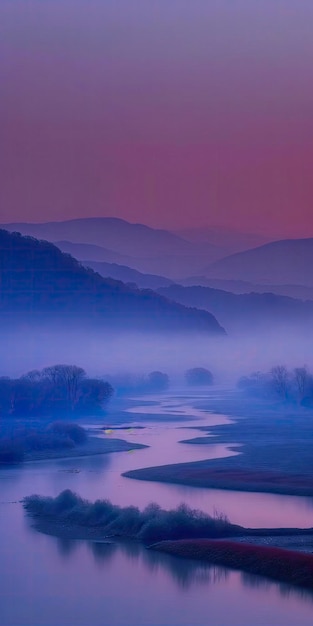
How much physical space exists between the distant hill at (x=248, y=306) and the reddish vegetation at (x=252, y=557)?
43.4 ft

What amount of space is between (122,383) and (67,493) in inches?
416

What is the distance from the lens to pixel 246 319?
2222 centimetres

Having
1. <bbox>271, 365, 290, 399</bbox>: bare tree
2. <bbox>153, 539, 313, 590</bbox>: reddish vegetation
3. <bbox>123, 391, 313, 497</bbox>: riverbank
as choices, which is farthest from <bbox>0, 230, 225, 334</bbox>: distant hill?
<bbox>153, 539, 313, 590</bbox>: reddish vegetation

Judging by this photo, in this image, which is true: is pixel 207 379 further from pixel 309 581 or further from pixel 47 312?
pixel 309 581

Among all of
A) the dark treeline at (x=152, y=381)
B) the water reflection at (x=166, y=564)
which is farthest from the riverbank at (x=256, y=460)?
the dark treeline at (x=152, y=381)

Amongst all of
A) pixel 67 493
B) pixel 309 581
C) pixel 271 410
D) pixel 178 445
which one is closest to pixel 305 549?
pixel 309 581

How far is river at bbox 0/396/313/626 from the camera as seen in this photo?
271 inches

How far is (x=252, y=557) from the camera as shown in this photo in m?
7.39

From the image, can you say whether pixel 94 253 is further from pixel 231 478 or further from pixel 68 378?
A: pixel 231 478

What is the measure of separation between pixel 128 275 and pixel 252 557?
1364 centimetres

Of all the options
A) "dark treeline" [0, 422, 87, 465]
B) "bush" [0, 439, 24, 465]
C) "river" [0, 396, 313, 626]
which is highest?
"dark treeline" [0, 422, 87, 465]

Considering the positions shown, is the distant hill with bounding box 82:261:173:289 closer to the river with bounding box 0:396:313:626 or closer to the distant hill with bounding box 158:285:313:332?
the distant hill with bounding box 158:285:313:332

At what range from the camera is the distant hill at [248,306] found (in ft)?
69.3

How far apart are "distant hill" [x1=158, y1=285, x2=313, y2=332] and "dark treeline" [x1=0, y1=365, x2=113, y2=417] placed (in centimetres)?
431
